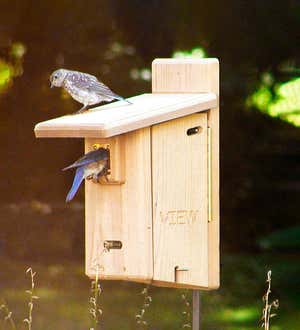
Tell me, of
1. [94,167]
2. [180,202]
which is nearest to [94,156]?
[94,167]

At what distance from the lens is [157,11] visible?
271 inches

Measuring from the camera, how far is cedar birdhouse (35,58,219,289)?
409 centimetres

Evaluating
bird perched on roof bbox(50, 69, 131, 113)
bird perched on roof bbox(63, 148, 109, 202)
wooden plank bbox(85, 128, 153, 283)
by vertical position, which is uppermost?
bird perched on roof bbox(50, 69, 131, 113)

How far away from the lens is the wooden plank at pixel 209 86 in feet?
14.2

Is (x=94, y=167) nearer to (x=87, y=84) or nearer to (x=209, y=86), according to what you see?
(x=87, y=84)

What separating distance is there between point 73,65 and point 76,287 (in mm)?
1259

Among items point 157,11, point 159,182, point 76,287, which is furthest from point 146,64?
point 159,182

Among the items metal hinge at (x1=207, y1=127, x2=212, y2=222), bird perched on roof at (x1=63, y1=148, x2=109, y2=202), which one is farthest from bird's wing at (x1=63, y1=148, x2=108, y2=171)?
metal hinge at (x1=207, y1=127, x2=212, y2=222)

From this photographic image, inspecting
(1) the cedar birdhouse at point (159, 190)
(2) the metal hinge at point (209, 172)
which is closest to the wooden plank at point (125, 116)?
(1) the cedar birdhouse at point (159, 190)

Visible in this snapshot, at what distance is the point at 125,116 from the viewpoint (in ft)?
13.0

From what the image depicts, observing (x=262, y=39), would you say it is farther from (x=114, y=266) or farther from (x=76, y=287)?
(x=114, y=266)

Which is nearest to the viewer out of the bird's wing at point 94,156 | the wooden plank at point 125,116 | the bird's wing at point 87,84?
the wooden plank at point 125,116

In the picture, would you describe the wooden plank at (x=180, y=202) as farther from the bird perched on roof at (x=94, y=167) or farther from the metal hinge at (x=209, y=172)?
the bird perched on roof at (x=94, y=167)

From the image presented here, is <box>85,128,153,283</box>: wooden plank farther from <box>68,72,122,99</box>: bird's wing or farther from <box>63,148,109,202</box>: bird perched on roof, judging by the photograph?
<box>68,72,122,99</box>: bird's wing
